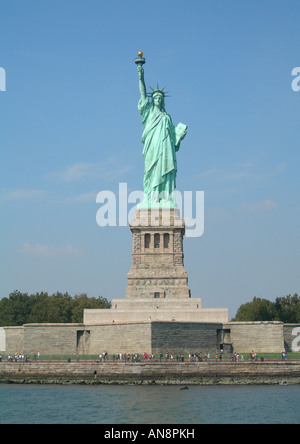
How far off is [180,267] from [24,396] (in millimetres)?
→ 20497

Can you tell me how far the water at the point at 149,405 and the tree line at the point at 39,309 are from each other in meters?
24.9

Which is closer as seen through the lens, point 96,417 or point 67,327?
point 96,417

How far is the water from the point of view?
2669 centimetres

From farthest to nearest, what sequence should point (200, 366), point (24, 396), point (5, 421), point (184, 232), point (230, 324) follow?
1. point (184, 232)
2. point (230, 324)
3. point (200, 366)
4. point (24, 396)
5. point (5, 421)

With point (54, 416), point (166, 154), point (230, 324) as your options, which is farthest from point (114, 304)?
point (54, 416)

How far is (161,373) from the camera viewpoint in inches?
1529

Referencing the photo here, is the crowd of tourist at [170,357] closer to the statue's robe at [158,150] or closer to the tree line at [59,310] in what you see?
the statue's robe at [158,150]

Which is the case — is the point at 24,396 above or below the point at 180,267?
below

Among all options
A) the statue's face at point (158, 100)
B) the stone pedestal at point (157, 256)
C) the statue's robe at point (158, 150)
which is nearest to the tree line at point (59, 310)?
the stone pedestal at point (157, 256)

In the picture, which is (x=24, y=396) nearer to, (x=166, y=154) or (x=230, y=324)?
(x=230, y=324)

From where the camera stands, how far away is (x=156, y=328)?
41.6 metres

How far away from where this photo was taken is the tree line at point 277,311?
61406 millimetres
